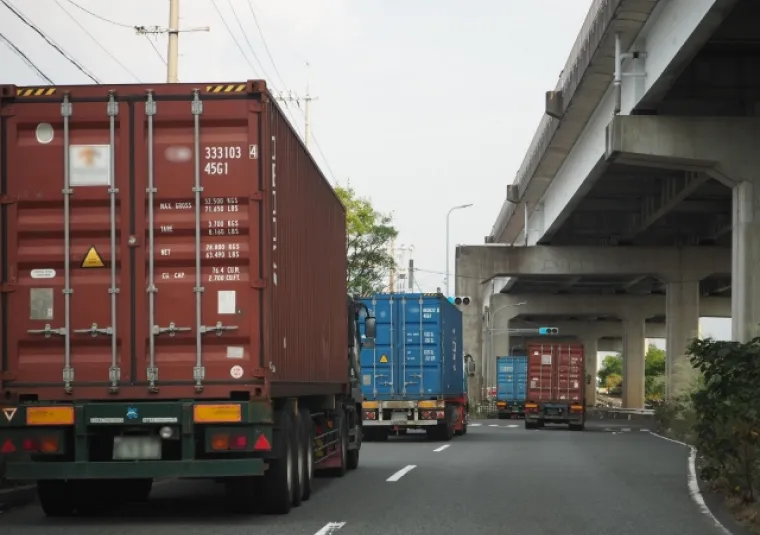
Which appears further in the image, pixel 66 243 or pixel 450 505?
pixel 450 505

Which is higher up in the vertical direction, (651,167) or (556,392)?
(651,167)

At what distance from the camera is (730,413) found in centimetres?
1462

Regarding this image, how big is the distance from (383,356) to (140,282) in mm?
18324

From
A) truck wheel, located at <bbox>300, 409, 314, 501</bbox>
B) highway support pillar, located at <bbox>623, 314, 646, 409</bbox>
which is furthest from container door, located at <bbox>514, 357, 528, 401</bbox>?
truck wheel, located at <bbox>300, 409, 314, 501</bbox>

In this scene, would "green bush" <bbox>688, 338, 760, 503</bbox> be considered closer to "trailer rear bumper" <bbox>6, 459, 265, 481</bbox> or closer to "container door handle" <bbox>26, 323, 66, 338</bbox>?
"trailer rear bumper" <bbox>6, 459, 265, 481</bbox>

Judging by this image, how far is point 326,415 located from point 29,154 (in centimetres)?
645

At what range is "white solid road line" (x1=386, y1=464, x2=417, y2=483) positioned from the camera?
59.2ft

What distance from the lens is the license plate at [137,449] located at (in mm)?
12070

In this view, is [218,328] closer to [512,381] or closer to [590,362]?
[512,381]

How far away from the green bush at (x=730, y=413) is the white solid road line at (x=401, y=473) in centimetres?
413

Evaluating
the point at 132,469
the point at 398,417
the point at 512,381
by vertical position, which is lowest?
the point at 512,381

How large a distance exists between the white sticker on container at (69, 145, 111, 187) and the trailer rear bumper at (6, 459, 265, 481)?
8.57ft

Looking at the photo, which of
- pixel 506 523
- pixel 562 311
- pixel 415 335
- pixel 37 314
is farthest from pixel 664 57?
pixel 562 311

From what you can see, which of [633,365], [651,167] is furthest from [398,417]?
[633,365]
